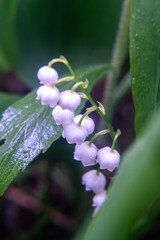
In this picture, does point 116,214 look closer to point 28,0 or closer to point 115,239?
point 115,239

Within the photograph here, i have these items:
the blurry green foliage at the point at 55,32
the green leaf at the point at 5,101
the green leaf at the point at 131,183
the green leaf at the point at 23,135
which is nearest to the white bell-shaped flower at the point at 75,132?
the green leaf at the point at 23,135

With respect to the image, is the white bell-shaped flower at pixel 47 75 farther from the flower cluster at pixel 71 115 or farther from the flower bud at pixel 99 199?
the flower bud at pixel 99 199

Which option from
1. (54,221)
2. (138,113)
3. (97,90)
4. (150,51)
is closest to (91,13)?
(97,90)

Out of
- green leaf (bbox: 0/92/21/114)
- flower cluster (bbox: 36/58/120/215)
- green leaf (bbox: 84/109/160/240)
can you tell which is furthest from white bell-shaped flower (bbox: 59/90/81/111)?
green leaf (bbox: 0/92/21/114)

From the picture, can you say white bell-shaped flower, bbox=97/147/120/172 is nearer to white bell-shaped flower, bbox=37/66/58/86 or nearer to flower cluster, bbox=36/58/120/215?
flower cluster, bbox=36/58/120/215

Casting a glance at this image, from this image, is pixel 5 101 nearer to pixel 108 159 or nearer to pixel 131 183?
pixel 108 159

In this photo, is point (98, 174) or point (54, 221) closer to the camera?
point (98, 174)

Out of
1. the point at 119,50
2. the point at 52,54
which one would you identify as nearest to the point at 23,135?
the point at 119,50
